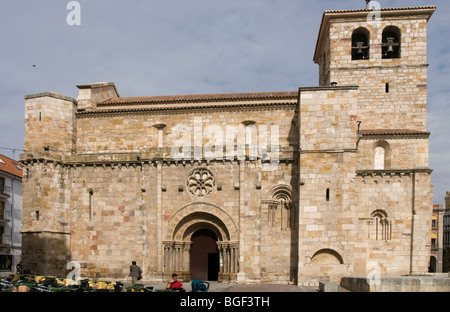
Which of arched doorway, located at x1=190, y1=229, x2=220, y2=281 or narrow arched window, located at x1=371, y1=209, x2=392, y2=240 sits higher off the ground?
narrow arched window, located at x1=371, y1=209, x2=392, y2=240

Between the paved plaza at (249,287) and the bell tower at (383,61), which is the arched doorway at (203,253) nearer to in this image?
→ the paved plaza at (249,287)

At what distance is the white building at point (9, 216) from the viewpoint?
3925 cm

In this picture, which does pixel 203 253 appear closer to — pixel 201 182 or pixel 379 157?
pixel 201 182

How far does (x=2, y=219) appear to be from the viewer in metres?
39.3

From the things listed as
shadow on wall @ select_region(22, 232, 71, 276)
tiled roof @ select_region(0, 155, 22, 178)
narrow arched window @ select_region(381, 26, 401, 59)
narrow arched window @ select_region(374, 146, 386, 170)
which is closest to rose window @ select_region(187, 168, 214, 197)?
shadow on wall @ select_region(22, 232, 71, 276)

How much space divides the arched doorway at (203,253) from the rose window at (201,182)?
200 centimetres

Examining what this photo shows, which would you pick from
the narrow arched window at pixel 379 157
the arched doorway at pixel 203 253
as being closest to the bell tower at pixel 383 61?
the narrow arched window at pixel 379 157

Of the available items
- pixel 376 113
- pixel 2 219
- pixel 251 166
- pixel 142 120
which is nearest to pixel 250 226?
pixel 251 166

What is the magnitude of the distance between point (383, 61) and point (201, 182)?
479 inches

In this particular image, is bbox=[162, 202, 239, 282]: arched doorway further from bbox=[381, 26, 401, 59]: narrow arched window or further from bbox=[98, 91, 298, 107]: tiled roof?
bbox=[381, 26, 401, 59]: narrow arched window

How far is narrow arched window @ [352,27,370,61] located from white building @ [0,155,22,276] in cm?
A: 2985

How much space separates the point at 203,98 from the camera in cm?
2420

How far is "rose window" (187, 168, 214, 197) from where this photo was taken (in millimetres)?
21641

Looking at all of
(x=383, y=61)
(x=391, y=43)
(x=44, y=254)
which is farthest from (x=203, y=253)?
(x=391, y=43)
